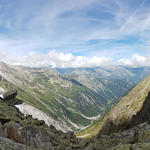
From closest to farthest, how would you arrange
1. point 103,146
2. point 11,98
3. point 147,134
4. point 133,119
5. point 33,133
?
point 147,134 → point 33,133 → point 103,146 → point 11,98 → point 133,119

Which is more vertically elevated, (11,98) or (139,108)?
(11,98)

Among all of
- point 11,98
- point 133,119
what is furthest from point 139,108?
point 11,98

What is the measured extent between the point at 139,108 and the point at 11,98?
6549 cm

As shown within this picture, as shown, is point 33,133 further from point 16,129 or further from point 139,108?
point 139,108

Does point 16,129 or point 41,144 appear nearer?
point 16,129

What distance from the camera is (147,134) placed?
2834cm

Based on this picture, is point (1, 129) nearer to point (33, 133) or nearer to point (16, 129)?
point (16, 129)

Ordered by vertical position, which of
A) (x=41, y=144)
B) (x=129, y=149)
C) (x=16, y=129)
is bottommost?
(x=41, y=144)

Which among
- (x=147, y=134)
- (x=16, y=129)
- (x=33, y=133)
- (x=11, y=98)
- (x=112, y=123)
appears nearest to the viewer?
(x=147, y=134)

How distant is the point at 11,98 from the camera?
6438cm

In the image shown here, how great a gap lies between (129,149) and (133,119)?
67.0m

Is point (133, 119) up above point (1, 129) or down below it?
below

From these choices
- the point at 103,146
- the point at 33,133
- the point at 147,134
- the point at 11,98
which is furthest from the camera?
the point at 11,98

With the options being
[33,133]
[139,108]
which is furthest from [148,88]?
[33,133]
